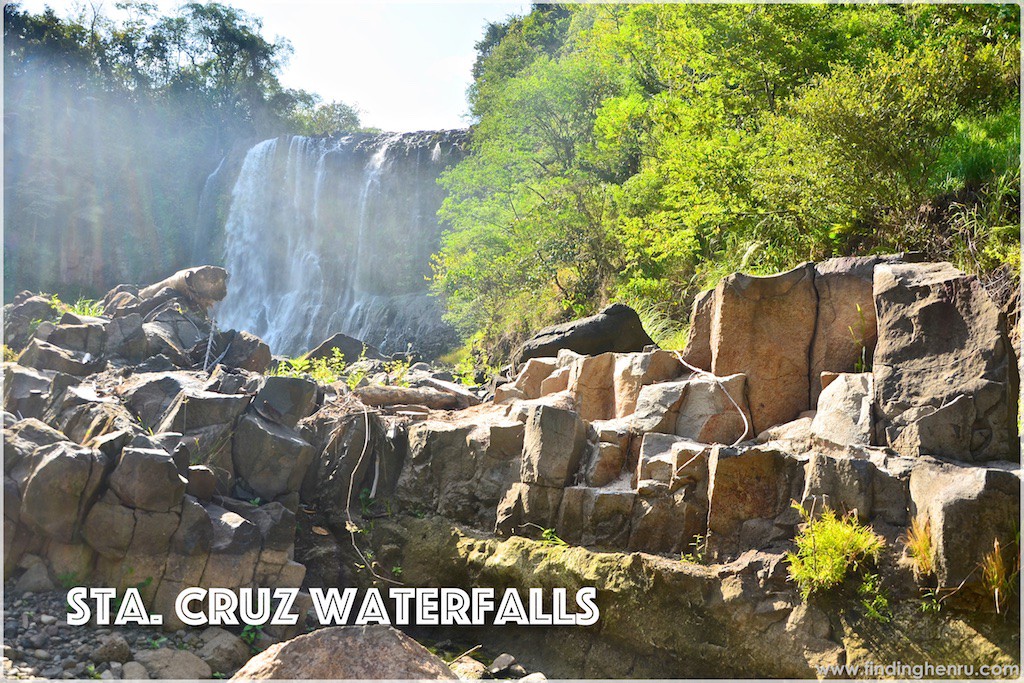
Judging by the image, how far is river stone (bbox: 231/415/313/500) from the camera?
25.3 ft

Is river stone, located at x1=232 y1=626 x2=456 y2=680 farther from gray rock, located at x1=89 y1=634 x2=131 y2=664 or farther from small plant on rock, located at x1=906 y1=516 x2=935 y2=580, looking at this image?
small plant on rock, located at x1=906 y1=516 x2=935 y2=580

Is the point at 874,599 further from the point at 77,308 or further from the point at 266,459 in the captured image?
the point at 77,308

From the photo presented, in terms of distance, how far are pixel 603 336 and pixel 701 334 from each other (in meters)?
2.57

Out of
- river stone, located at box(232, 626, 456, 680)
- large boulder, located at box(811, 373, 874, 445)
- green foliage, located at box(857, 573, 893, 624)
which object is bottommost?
river stone, located at box(232, 626, 456, 680)

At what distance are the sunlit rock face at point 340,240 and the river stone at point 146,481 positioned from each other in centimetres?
1919

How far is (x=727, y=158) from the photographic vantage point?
1182 centimetres

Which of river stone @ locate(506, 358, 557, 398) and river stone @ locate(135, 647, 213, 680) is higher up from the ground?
river stone @ locate(506, 358, 557, 398)

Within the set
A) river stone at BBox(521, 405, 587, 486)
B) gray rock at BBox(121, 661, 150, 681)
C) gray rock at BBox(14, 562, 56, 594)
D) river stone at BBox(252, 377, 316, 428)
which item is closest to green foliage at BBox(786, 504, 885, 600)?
river stone at BBox(521, 405, 587, 486)

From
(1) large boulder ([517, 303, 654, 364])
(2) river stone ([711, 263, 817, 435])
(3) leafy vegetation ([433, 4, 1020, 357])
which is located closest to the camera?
(2) river stone ([711, 263, 817, 435])

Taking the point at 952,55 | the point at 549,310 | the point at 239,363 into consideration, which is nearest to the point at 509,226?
the point at 549,310

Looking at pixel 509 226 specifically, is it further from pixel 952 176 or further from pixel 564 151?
pixel 952 176

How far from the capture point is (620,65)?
18.2 metres

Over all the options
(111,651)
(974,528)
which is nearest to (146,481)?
(111,651)

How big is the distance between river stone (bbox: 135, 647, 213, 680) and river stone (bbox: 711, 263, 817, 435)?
486 centimetres
